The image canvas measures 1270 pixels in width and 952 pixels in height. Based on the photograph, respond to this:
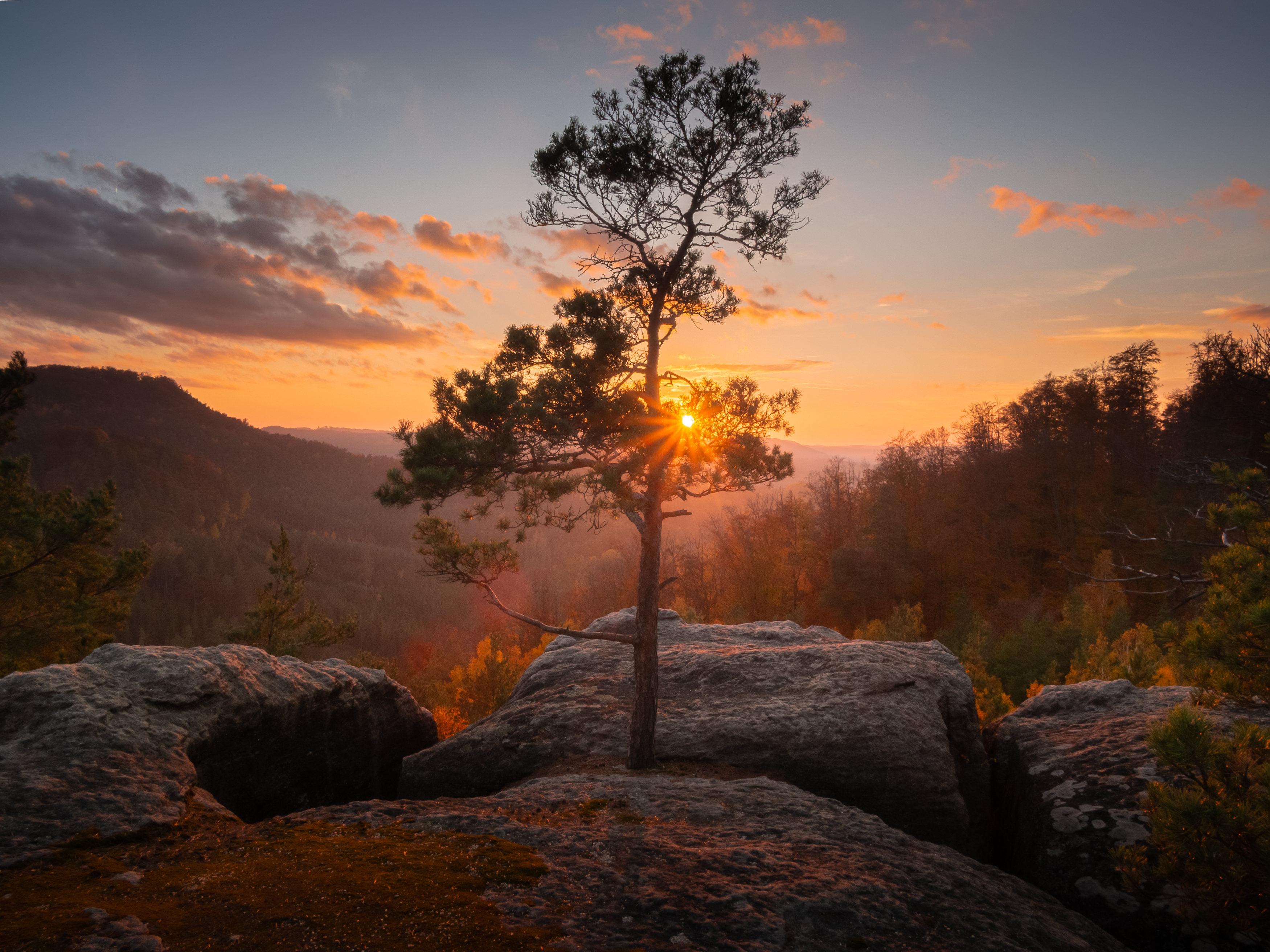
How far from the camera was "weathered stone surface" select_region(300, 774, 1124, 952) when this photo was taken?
15.0ft

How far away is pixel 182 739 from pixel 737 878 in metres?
6.97

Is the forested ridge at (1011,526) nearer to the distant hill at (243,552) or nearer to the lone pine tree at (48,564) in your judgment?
the distant hill at (243,552)

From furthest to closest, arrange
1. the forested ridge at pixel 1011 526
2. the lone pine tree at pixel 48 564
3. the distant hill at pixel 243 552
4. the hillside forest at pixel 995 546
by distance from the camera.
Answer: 1. the distant hill at pixel 243 552
2. the forested ridge at pixel 1011 526
3. the hillside forest at pixel 995 546
4. the lone pine tree at pixel 48 564

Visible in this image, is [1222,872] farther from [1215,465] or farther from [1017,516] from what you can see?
[1017,516]

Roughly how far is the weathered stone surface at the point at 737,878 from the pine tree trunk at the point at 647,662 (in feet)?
5.92

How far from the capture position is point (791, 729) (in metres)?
10.0

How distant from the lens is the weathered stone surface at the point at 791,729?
9328mm

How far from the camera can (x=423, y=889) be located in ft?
15.4

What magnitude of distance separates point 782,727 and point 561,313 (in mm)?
7623

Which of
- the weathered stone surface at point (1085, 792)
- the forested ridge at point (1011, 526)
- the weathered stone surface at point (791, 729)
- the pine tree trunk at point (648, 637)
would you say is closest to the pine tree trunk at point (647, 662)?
the pine tree trunk at point (648, 637)

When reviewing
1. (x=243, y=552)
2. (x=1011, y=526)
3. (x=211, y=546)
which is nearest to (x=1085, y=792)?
(x=1011, y=526)

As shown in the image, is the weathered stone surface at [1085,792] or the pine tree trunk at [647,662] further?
the pine tree trunk at [647,662]

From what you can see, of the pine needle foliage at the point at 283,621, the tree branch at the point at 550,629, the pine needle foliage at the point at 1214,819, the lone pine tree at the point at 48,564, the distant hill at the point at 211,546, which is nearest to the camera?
the pine needle foliage at the point at 1214,819

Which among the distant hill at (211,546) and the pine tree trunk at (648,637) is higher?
the pine tree trunk at (648,637)
